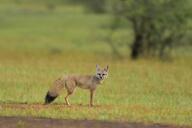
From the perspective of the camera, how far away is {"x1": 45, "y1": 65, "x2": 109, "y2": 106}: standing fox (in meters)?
16.4

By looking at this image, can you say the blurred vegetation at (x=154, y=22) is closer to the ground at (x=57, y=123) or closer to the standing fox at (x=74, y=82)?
the standing fox at (x=74, y=82)

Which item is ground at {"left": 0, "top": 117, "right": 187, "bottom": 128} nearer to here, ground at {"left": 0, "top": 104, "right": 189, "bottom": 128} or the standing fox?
ground at {"left": 0, "top": 104, "right": 189, "bottom": 128}

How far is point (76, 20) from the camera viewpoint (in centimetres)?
5969

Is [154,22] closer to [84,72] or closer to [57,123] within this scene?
[84,72]

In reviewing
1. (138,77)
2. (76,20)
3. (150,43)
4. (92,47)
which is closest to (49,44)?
(92,47)

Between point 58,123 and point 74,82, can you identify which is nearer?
point 58,123

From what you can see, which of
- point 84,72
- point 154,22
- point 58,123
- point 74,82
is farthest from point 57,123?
point 154,22

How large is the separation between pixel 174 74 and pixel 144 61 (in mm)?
6536

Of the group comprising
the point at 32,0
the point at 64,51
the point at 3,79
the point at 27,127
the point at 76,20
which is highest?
the point at 32,0

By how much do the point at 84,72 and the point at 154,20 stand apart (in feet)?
33.1

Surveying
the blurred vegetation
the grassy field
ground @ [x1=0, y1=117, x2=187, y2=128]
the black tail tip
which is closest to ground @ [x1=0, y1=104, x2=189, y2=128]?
ground @ [x1=0, y1=117, x2=187, y2=128]

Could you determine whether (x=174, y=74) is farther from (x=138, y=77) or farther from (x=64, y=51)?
(x=64, y=51)

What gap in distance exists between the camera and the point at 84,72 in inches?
1106

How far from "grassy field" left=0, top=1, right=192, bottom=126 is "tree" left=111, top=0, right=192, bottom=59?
55.6 inches
